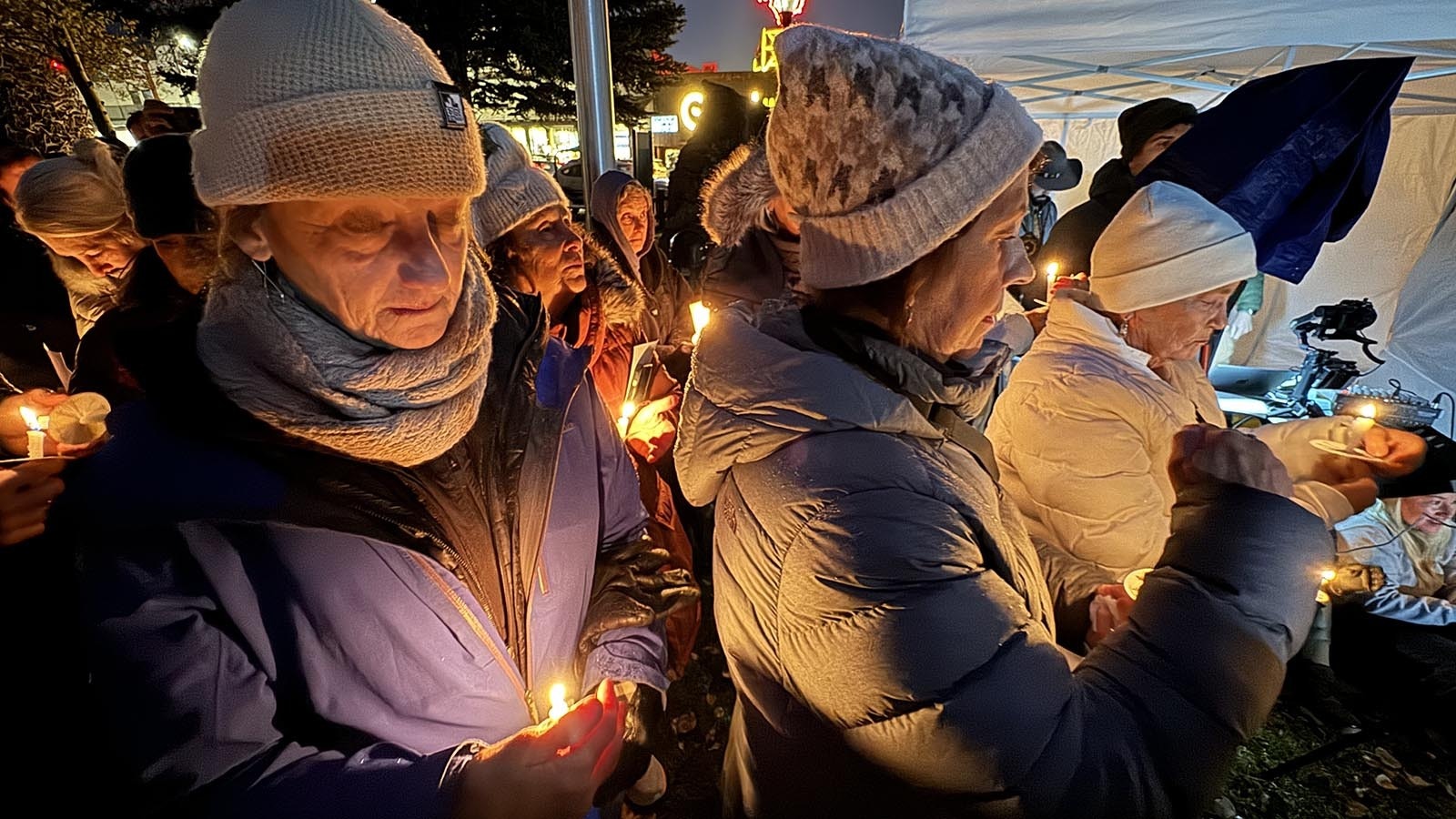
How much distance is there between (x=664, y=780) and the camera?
2875mm

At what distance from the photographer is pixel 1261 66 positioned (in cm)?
664

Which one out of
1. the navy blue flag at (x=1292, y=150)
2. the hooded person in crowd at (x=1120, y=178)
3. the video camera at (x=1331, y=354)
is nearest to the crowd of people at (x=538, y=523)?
the navy blue flag at (x=1292, y=150)

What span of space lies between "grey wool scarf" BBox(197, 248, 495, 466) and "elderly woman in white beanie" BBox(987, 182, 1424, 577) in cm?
191

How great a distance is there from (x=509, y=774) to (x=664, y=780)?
2.06 metres

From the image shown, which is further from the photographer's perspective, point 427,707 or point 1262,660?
point 427,707

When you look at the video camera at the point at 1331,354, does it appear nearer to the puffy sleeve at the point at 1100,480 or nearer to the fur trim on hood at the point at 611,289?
Answer: the puffy sleeve at the point at 1100,480

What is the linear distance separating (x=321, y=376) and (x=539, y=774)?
822mm

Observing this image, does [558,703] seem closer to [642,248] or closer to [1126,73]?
[642,248]

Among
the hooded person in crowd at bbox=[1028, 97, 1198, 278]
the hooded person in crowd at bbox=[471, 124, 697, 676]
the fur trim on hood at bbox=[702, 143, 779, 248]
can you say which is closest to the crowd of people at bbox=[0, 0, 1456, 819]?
the hooded person in crowd at bbox=[471, 124, 697, 676]

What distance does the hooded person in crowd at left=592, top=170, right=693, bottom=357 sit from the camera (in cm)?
402

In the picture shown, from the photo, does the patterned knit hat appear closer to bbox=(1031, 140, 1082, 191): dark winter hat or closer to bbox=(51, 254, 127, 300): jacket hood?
bbox=(51, 254, 127, 300): jacket hood

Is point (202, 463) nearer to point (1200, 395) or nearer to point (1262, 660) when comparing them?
point (1262, 660)

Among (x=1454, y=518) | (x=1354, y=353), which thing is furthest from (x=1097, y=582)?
(x=1354, y=353)

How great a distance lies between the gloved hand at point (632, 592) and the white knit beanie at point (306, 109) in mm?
1049
